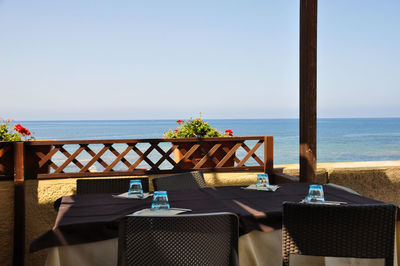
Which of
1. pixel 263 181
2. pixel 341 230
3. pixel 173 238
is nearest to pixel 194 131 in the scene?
pixel 263 181

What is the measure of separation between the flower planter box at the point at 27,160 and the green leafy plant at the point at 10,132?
237 millimetres

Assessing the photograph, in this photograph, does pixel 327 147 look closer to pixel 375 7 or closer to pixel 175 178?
pixel 375 7

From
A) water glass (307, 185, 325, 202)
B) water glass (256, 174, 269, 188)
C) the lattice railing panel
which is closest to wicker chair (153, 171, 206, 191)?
water glass (256, 174, 269, 188)

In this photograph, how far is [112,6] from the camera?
2870 cm

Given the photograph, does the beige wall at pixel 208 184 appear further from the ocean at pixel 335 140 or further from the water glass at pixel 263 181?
the ocean at pixel 335 140

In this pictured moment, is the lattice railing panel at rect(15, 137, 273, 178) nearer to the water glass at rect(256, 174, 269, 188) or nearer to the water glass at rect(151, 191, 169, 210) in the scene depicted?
the water glass at rect(256, 174, 269, 188)

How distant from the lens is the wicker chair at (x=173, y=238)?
1646 mm

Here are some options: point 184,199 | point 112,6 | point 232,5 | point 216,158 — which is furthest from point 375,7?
point 184,199

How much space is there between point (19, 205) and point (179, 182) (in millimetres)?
1510

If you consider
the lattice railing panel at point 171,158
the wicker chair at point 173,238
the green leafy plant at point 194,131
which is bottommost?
the wicker chair at point 173,238

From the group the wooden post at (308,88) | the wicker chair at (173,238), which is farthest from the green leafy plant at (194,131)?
the wicker chair at (173,238)

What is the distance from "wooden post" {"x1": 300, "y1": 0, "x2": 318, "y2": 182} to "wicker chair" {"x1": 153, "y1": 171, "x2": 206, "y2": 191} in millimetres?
1214

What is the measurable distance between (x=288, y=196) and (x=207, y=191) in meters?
0.55

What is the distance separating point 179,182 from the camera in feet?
10.5
